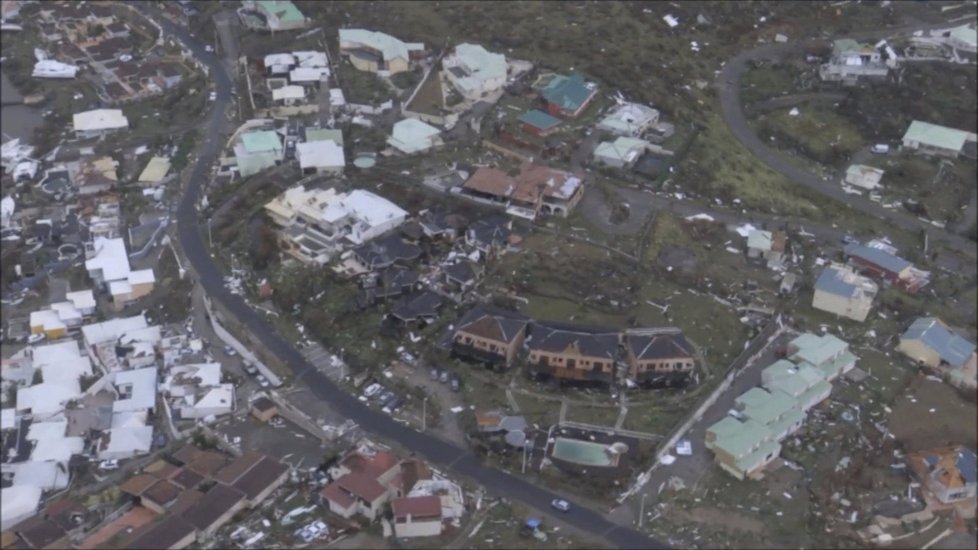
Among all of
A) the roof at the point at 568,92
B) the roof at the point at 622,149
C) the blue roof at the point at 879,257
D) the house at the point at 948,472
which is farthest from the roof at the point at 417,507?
the roof at the point at 568,92

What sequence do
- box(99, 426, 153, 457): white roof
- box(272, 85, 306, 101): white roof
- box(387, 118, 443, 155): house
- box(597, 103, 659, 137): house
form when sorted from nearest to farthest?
box(99, 426, 153, 457): white roof → box(387, 118, 443, 155): house → box(597, 103, 659, 137): house → box(272, 85, 306, 101): white roof

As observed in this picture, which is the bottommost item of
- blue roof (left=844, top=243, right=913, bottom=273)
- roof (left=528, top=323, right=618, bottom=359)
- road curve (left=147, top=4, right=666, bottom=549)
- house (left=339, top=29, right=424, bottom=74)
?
blue roof (left=844, top=243, right=913, bottom=273)

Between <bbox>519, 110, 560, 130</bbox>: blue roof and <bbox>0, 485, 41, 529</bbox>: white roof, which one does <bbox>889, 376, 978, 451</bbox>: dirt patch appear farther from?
<bbox>0, 485, 41, 529</bbox>: white roof

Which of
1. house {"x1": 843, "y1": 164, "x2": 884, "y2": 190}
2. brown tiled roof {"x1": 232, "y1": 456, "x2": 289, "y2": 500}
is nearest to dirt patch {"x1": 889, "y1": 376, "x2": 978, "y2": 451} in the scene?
house {"x1": 843, "y1": 164, "x2": 884, "y2": 190}

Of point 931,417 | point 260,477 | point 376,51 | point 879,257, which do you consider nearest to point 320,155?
point 376,51

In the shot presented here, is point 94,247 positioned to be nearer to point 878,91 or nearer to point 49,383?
point 49,383

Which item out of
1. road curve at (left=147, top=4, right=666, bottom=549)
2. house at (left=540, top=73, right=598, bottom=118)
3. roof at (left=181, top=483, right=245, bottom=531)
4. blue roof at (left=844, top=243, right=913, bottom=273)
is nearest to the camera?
road curve at (left=147, top=4, right=666, bottom=549)

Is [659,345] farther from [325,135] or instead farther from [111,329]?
[111,329]
